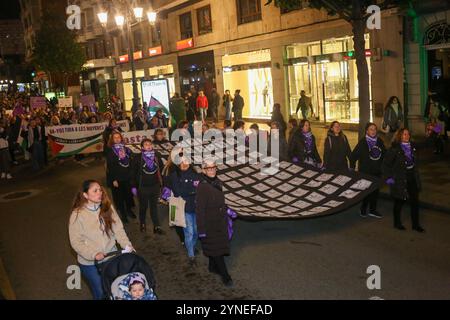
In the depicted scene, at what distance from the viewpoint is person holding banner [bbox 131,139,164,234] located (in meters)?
9.56

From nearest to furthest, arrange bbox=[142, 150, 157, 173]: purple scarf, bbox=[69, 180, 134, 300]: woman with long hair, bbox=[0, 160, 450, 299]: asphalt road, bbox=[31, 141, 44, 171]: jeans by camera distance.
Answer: bbox=[69, 180, 134, 300]: woman with long hair → bbox=[0, 160, 450, 299]: asphalt road → bbox=[142, 150, 157, 173]: purple scarf → bbox=[31, 141, 44, 171]: jeans

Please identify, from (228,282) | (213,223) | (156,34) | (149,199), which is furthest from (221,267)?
(156,34)

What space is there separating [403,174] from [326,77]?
13921 mm

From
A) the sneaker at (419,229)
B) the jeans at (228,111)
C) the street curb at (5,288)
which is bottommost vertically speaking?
the street curb at (5,288)

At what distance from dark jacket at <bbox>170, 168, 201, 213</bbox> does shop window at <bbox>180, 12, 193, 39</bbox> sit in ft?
82.7

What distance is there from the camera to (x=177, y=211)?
784cm

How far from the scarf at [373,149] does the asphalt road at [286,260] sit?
3.86 feet

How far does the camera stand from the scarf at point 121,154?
10152 mm

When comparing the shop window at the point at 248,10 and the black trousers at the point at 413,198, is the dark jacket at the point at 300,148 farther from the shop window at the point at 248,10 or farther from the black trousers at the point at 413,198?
the shop window at the point at 248,10

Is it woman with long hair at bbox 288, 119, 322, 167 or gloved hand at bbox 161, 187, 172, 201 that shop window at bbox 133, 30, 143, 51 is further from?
gloved hand at bbox 161, 187, 172, 201

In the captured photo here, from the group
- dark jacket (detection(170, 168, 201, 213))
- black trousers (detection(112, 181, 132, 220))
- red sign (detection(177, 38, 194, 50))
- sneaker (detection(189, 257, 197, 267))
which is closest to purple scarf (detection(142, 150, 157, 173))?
black trousers (detection(112, 181, 132, 220))

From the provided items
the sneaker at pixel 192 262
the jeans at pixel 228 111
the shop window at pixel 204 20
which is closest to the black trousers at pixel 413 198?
the sneaker at pixel 192 262

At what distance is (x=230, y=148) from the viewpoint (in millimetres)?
12734

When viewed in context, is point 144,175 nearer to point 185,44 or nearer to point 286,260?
point 286,260
